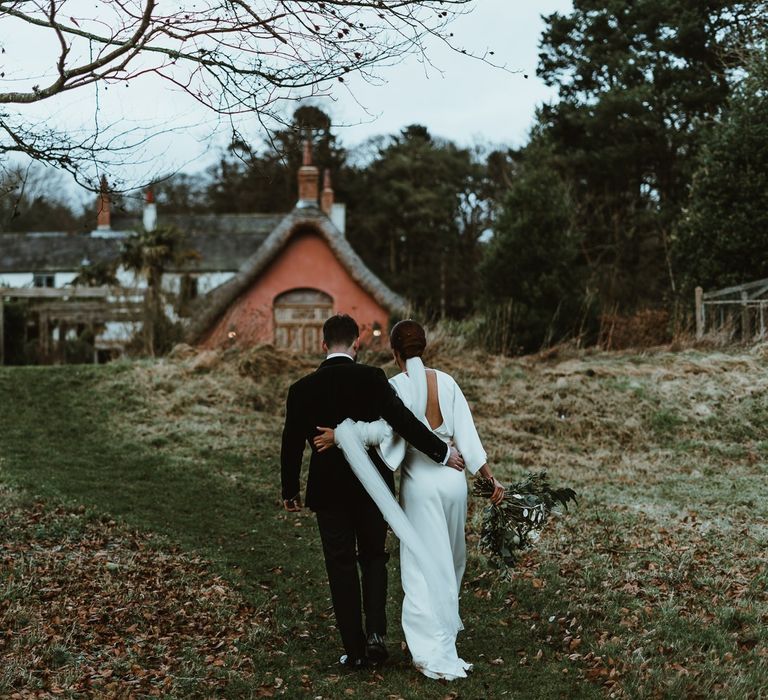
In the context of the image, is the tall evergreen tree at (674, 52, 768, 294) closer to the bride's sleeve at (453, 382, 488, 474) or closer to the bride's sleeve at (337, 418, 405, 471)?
the bride's sleeve at (453, 382, 488, 474)

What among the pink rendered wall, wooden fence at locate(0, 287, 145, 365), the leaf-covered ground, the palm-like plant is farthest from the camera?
the palm-like plant

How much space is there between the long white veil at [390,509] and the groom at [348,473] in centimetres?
8

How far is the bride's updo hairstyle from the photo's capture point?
5.16m

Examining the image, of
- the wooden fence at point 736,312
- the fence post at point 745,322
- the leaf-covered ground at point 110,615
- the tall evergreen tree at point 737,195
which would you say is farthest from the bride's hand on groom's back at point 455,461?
the tall evergreen tree at point 737,195

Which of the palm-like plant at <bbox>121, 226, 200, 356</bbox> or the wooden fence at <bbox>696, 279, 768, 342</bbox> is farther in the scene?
the palm-like plant at <bbox>121, 226, 200, 356</bbox>

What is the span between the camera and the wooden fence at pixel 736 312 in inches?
661

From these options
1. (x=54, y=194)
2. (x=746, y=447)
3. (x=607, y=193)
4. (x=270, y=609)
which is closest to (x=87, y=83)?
(x=270, y=609)

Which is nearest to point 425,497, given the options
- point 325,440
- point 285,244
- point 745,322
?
point 325,440

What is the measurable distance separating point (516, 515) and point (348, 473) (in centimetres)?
117

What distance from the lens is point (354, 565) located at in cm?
499

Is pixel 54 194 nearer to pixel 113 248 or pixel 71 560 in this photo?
pixel 113 248

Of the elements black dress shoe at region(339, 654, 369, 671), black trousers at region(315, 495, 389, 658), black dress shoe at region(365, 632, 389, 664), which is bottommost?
black dress shoe at region(339, 654, 369, 671)

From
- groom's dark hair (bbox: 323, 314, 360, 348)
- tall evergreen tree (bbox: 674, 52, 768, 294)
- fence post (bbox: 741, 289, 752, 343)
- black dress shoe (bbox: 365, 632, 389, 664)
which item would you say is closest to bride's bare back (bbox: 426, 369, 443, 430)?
groom's dark hair (bbox: 323, 314, 360, 348)

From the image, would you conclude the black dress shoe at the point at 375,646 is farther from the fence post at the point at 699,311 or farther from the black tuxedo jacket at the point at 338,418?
the fence post at the point at 699,311
